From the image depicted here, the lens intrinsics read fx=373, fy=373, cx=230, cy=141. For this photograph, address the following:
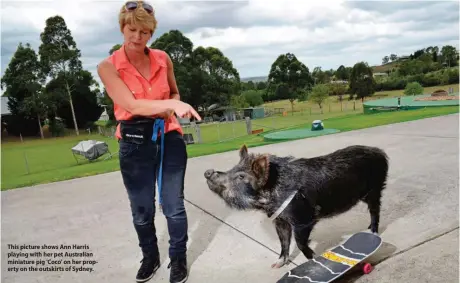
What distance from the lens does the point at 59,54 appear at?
33.8m

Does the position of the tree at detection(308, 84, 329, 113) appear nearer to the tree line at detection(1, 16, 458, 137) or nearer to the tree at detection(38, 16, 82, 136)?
the tree line at detection(1, 16, 458, 137)

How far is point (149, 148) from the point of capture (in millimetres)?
2873

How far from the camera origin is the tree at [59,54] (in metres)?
33.8

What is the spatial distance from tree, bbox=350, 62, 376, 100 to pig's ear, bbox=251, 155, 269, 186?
38905mm

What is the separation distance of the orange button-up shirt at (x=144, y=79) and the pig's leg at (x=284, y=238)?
3.97 feet

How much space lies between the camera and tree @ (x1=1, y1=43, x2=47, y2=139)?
3216 centimetres

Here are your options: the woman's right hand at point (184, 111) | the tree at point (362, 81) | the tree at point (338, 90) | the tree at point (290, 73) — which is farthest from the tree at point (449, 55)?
the woman's right hand at point (184, 111)

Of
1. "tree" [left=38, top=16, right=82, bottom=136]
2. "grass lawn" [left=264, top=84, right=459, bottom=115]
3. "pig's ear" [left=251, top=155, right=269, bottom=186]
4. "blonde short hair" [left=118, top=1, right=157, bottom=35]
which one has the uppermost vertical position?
"tree" [left=38, top=16, right=82, bottom=136]

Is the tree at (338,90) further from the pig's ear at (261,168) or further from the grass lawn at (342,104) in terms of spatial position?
the pig's ear at (261,168)

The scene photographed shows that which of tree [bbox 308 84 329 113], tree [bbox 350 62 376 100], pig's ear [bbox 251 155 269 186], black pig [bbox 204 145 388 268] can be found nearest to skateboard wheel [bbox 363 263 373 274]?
black pig [bbox 204 145 388 268]

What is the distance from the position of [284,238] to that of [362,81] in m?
39.6

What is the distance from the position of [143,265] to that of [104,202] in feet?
8.20

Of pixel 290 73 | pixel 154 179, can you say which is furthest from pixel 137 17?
pixel 290 73

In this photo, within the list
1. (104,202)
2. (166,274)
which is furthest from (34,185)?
(166,274)
